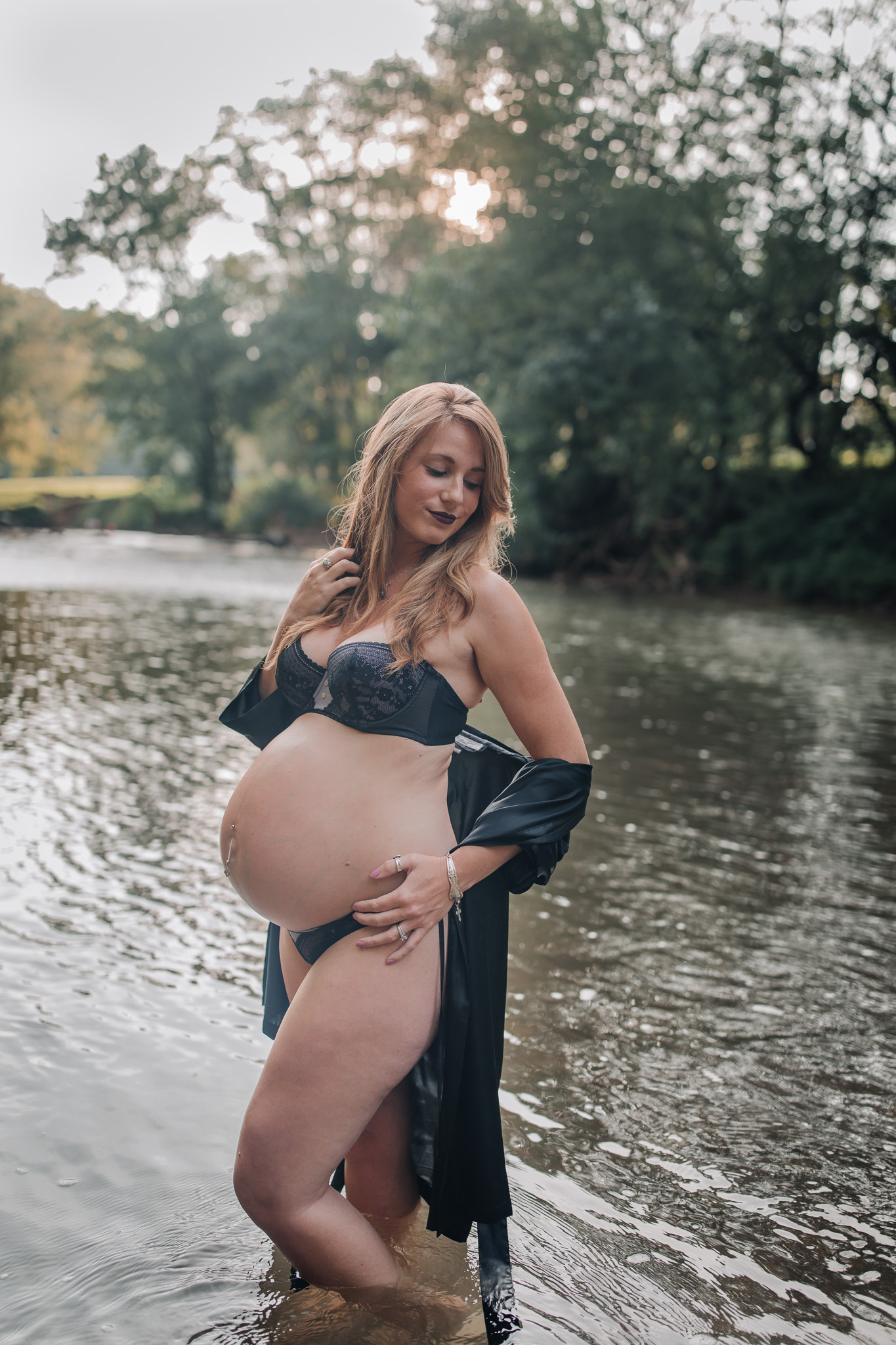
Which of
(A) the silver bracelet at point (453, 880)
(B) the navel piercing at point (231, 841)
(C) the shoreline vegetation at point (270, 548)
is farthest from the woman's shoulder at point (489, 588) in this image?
(C) the shoreline vegetation at point (270, 548)

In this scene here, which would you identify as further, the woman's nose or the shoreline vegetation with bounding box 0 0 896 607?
the shoreline vegetation with bounding box 0 0 896 607

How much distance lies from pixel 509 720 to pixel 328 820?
1.38 ft

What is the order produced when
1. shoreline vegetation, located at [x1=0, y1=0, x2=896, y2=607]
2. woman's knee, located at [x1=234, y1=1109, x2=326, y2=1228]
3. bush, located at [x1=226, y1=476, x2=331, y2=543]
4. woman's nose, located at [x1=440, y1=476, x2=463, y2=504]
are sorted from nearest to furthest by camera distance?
woman's knee, located at [x1=234, y1=1109, x2=326, y2=1228]
woman's nose, located at [x1=440, y1=476, x2=463, y2=504]
shoreline vegetation, located at [x1=0, y1=0, x2=896, y2=607]
bush, located at [x1=226, y1=476, x2=331, y2=543]

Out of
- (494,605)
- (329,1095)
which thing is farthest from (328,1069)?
(494,605)

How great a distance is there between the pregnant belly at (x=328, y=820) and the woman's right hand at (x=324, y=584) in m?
0.35

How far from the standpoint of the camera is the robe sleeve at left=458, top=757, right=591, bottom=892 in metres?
2.21

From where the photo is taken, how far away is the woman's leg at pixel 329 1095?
204 cm

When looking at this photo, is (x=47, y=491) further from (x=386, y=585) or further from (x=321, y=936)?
(x=321, y=936)

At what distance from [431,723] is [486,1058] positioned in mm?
694

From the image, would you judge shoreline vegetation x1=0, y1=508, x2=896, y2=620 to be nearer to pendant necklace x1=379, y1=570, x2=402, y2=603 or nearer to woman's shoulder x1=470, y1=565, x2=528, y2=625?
pendant necklace x1=379, y1=570, x2=402, y2=603

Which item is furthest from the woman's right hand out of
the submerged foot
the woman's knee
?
the submerged foot

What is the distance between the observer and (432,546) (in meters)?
2.48

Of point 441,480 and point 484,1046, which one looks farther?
point 441,480

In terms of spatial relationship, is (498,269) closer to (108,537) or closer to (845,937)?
(108,537)
